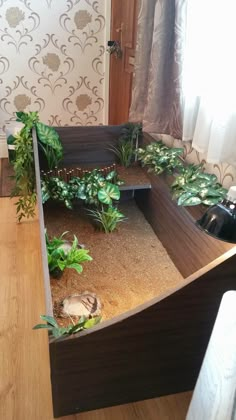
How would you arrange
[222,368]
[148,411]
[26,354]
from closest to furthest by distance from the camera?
[222,368] → [148,411] → [26,354]

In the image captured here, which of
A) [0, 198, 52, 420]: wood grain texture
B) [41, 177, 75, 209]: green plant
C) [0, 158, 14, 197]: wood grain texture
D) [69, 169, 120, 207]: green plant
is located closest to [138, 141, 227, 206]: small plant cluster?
[69, 169, 120, 207]: green plant

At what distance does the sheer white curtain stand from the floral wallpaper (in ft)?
6.18

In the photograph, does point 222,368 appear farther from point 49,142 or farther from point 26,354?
point 49,142

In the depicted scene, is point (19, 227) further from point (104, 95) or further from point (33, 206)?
point (104, 95)

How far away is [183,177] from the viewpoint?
4.54 ft

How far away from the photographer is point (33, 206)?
1.99m

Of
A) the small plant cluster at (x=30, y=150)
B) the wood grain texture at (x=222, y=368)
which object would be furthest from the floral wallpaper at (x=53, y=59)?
the wood grain texture at (x=222, y=368)

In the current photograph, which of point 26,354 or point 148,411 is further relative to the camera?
point 26,354

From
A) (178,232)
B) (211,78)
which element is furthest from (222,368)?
(211,78)

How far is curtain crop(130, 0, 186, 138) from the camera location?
1.34 meters

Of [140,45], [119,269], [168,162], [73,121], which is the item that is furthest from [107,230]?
[73,121]

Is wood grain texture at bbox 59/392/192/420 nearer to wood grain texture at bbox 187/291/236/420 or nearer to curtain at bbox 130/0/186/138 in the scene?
wood grain texture at bbox 187/291/236/420

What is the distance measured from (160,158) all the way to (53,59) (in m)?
1.86

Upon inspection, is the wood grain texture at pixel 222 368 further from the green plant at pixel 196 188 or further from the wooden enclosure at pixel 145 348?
the green plant at pixel 196 188
